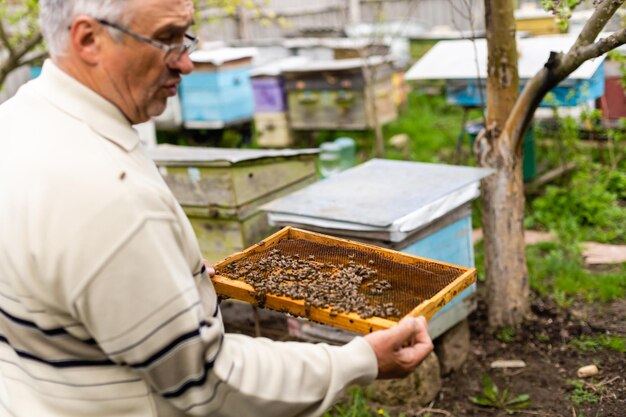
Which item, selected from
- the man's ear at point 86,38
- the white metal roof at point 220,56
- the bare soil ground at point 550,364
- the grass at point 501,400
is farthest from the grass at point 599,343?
the white metal roof at point 220,56

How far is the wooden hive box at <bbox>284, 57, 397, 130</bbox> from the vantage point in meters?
7.90

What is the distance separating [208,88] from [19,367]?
7022mm

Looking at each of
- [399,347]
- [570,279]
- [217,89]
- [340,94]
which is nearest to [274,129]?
[217,89]

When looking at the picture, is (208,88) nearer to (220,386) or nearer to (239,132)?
(239,132)

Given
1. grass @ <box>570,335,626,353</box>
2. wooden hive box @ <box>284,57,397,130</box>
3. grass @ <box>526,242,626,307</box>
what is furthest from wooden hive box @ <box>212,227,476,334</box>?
wooden hive box @ <box>284,57,397,130</box>

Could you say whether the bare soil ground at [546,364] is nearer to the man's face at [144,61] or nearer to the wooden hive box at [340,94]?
the man's face at [144,61]

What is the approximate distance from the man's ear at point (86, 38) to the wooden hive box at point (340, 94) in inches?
248

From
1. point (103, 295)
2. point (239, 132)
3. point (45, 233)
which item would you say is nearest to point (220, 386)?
point (103, 295)

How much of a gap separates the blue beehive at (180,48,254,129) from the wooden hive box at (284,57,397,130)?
608 millimetres

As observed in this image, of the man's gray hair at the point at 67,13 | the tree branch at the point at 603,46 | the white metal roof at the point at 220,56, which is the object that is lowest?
the tree branch at the point at 603,46

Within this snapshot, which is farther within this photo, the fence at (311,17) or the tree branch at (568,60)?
the fence at (311,17)

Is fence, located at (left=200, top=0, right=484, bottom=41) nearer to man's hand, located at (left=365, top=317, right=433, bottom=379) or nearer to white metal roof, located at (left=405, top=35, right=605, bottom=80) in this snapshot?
white metal roof, located at (left=405, top=35, right=605, bottom=80)

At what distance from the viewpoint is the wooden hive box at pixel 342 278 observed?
2004 mm

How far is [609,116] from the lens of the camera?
635 centimetres
